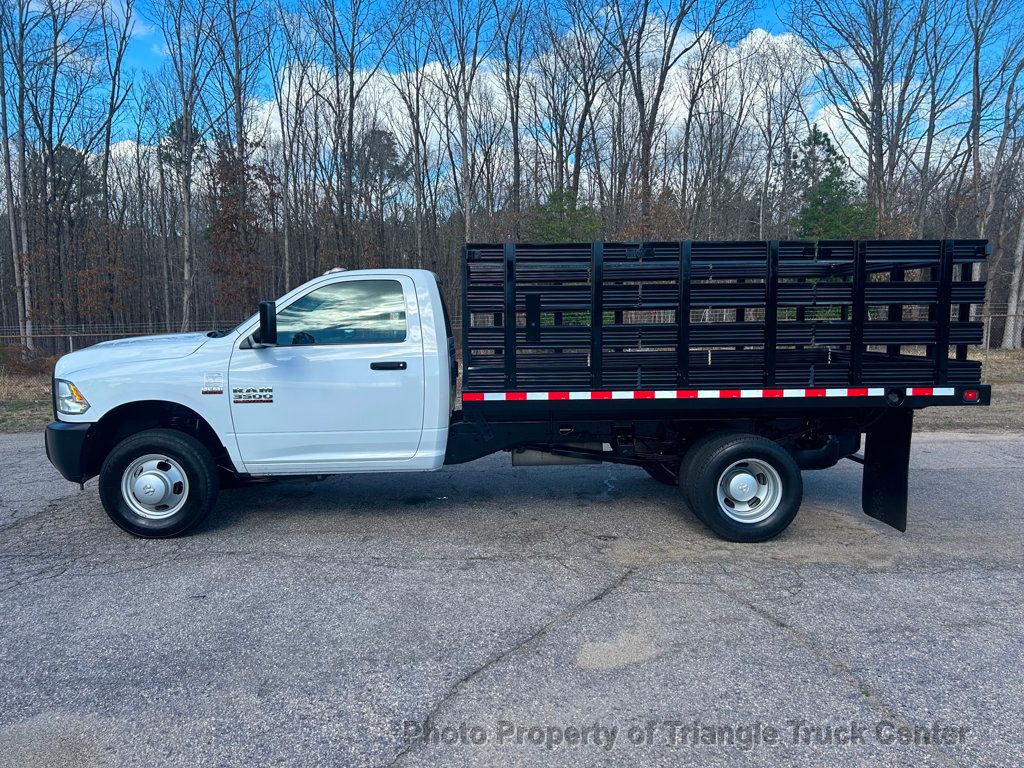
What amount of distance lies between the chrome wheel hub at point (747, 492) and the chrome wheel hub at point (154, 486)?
4243 mm

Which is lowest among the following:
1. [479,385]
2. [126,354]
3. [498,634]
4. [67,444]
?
[498,634]

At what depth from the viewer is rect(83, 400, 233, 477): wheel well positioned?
557 centimetres

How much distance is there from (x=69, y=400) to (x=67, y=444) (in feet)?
1.11

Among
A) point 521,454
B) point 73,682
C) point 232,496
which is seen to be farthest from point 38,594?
point 521,454

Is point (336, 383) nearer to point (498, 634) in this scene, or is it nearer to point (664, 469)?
point (498, 634)

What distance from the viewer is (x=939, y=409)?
12234mm

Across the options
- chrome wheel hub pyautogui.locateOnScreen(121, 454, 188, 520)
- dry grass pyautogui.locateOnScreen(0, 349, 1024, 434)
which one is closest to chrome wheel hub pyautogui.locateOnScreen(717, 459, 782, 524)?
chrome wheel hub pyautogui.locateOnScreen(121, 454, 188, 520)

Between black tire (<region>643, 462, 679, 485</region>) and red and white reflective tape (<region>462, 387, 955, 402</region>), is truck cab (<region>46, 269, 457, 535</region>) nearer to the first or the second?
red and white reflective tape (<region>462, 387, 955, 402</region>)

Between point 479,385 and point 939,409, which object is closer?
point 479,385

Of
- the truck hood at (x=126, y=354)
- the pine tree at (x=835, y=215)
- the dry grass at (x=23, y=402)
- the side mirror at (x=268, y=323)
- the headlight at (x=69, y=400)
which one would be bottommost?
the dry grass at (x=23, y=402)

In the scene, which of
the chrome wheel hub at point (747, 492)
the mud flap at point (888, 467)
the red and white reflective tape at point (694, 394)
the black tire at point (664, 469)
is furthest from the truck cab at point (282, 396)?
the mud flap at point (888, 467)

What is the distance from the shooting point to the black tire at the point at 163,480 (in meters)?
5.45

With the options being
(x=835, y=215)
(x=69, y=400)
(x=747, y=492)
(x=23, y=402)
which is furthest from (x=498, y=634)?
(x=835, y=215)

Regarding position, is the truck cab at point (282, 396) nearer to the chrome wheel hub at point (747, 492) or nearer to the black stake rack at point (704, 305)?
the black stake rack at point (704, 305)
